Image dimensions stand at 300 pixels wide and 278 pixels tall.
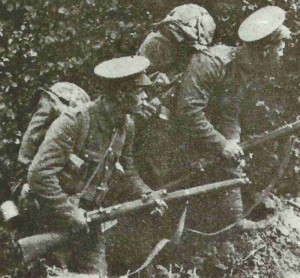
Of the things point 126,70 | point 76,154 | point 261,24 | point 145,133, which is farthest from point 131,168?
point 261,24

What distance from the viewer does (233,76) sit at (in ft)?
18.5

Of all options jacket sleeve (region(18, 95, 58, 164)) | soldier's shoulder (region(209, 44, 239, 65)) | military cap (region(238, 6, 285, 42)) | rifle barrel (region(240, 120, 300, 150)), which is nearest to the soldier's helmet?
military cap (region(238, 6, 285, 42))

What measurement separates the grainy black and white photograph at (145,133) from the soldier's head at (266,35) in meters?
0.01

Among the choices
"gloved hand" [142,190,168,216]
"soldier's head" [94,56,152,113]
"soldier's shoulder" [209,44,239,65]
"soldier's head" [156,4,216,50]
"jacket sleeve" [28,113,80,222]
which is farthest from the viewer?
"soldier's shoulder" [209,44,239,65]

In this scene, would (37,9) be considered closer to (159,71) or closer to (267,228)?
(159,71)

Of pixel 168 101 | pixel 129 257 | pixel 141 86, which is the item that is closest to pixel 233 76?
pixel 168 101

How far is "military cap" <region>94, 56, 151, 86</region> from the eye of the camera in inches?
177

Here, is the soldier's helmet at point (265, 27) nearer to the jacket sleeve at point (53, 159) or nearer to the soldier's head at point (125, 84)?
the soldier's head at point (125, 84)

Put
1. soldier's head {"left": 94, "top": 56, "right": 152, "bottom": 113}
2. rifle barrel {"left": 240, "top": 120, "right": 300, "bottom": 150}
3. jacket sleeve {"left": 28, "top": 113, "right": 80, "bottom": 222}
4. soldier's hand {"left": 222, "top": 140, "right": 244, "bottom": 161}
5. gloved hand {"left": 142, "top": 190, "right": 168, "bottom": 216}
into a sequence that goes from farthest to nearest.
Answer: rifle barrel {"left": 240, "top": 120, "right": 300, "bottom": 150} → soldier's hand {"left": 222, "top": 140, "right": 244, "bottom": 161} → gloved hand {"left": 142, "top": 190, "right": 168, "bottom": 216} → soldier's head {"left": 94, "top": 56, "right": 152, "bottom": 113} → jacket sleeve {"left": 28, "top": 113, "right": 80, "bottom": 222}

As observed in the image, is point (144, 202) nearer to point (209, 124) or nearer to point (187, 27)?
point (209, 124)

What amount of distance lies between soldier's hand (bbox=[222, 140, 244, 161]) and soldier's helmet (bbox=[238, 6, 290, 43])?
1.01 m

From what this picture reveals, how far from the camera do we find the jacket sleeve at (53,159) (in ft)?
14.1

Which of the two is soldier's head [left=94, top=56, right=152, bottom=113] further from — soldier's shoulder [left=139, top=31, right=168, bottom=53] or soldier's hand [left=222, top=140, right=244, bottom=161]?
soldier's hand [left=222, top=140, right=244, bottom=161]

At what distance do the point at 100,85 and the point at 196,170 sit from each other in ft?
5.30
